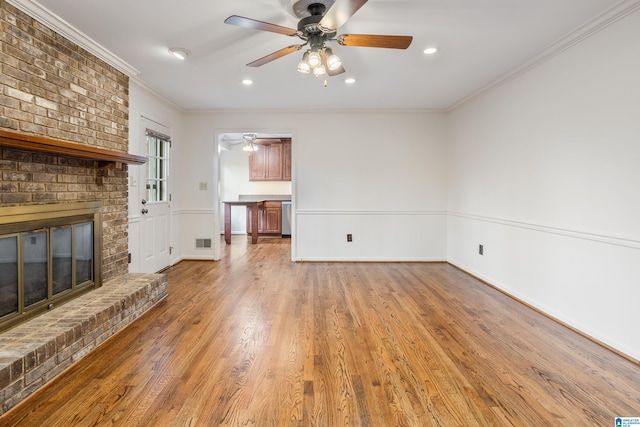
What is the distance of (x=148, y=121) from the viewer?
3887mm

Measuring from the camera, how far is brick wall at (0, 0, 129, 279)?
6.73ft

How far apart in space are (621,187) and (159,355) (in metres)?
3.41

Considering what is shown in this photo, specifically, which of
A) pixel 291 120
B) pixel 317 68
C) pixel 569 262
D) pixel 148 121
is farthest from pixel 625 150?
pixel 148 121

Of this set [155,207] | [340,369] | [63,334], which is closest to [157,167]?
[155,207]

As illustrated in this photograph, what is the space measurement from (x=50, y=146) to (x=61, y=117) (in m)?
0.69

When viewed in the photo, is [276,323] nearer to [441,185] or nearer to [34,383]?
[34,383]

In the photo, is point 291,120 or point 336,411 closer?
point 336,411

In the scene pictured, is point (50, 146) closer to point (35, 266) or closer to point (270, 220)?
point (35, 266)

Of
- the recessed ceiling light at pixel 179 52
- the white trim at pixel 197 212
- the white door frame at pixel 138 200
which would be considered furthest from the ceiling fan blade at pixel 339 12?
the white trim at pixel 197 212

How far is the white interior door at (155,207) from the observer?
12.7 feet

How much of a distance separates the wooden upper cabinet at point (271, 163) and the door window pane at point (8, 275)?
19.0ft

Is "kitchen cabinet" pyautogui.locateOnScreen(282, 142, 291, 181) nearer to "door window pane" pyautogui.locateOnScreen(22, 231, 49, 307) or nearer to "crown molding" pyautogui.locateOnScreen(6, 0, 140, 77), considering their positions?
"crown molding" pyautogui.locateOnScreen(6, 0, 140, 77)

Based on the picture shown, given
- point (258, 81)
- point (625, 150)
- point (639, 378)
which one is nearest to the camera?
point (639, 378)

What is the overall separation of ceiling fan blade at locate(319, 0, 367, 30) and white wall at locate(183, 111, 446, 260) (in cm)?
285
